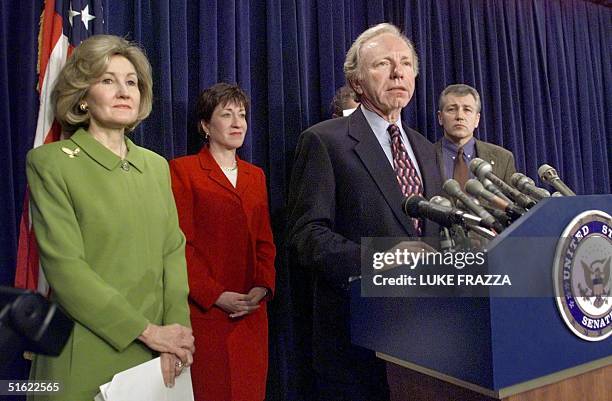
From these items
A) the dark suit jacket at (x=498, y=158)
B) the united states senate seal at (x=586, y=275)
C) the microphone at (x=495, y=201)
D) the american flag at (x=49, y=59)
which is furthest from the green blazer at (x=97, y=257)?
the dark suit jacket at (x=498, y=158)

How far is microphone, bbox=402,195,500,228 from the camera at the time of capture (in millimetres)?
943

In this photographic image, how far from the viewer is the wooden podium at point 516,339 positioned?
0.82 meters

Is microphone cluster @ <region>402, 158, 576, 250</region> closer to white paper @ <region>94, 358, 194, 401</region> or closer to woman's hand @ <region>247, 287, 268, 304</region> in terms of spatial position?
white paper @ <region>94, 358, 194, 401</region>

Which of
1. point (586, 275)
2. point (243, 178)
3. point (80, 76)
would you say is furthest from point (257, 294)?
point (586, 275)

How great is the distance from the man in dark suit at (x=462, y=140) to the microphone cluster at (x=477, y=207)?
1607 millimetres

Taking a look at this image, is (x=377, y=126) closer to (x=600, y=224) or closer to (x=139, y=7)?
(x=600, y=224)

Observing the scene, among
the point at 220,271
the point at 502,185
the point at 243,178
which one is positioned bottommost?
the point at 220,271

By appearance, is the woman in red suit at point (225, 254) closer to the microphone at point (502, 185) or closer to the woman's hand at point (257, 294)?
the woman's hand at point (257, 294)

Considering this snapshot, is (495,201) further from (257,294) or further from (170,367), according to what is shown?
(257,294)

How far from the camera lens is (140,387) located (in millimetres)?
1311

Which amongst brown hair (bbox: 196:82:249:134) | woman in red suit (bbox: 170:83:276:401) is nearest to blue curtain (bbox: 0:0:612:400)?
brown hair (bbox: 196:82:249:134)

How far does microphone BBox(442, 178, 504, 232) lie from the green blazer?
861mm

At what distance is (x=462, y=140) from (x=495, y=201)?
1854 mm

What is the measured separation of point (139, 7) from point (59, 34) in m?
0.46
